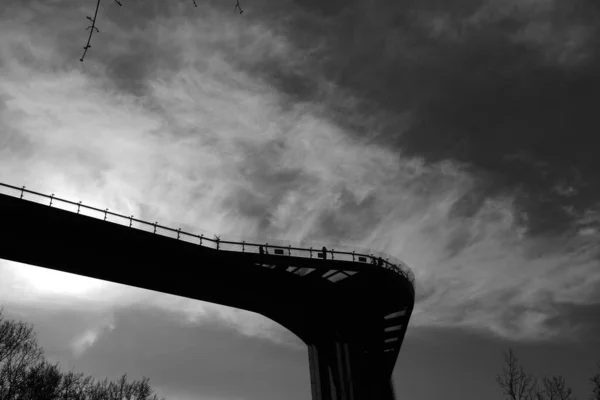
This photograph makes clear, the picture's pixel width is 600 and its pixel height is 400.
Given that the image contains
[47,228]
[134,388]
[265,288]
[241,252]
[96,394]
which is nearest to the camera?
[47,228]

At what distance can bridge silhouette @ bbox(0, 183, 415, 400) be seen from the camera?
29.3 meters

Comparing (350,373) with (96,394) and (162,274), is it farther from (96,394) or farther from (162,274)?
(96,394)

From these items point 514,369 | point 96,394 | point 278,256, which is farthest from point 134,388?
point 514,369

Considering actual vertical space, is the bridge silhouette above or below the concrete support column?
above

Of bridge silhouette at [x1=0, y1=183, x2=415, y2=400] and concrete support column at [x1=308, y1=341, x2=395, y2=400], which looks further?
concrete support column at [x1=308, y1=341, x2=395, y2=400]

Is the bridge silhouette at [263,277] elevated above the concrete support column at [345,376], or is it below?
above

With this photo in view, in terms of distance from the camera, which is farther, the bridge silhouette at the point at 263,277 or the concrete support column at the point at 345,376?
the concrete support column at the point at 345,376

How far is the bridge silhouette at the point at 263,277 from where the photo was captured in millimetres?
29297

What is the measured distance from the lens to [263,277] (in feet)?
120

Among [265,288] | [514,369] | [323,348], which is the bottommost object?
[514,369]

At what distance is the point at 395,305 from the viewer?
45.0 m

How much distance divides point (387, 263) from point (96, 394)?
129ft

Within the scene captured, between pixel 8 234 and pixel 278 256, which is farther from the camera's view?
pixel 278 256

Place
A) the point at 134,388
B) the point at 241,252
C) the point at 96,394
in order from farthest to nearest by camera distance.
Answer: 1. the point at 134,388
2. the point at 96,394
3. the point at 241,252
